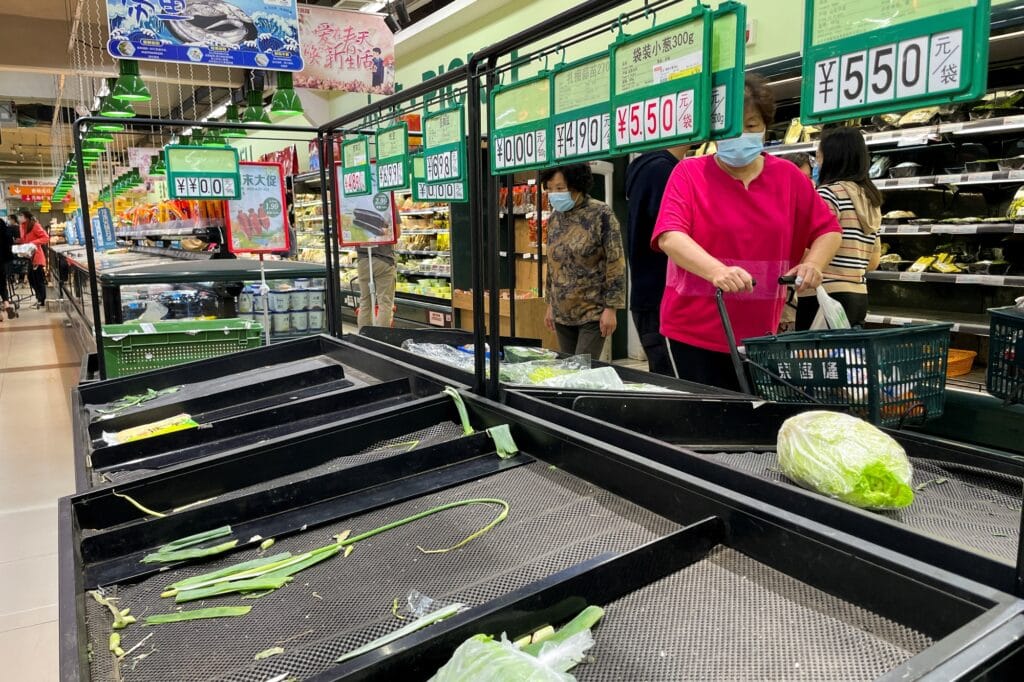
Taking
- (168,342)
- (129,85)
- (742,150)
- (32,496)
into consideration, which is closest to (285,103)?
(129,85)

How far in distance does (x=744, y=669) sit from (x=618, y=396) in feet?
3.01

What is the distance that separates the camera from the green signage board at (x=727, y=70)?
111cm

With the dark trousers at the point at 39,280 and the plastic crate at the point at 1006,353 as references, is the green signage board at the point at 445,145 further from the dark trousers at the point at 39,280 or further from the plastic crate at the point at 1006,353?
the dark trousers at the point at 39,280

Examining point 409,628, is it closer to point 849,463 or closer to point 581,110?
point 849,463

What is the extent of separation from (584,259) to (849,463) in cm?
244

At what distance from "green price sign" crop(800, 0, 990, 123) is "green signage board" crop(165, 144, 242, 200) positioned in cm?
328

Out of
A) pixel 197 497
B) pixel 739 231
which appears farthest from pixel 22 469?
pixel 739 231

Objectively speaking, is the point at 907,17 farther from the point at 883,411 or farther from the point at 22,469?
the point at 22,469

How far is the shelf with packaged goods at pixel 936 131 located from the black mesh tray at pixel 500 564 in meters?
3.22

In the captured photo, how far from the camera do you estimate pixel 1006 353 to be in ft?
8.48

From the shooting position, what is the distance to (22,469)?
14.9ft

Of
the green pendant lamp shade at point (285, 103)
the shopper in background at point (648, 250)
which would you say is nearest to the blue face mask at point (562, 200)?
the shopper in background at point (648, 250)

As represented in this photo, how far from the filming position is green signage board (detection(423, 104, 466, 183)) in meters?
1.90

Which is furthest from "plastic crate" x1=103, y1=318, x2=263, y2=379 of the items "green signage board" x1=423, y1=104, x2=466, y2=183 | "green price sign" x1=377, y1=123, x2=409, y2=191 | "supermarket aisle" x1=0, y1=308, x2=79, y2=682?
"green signage board" x1=423, y1=104, x2=466, y2=183
